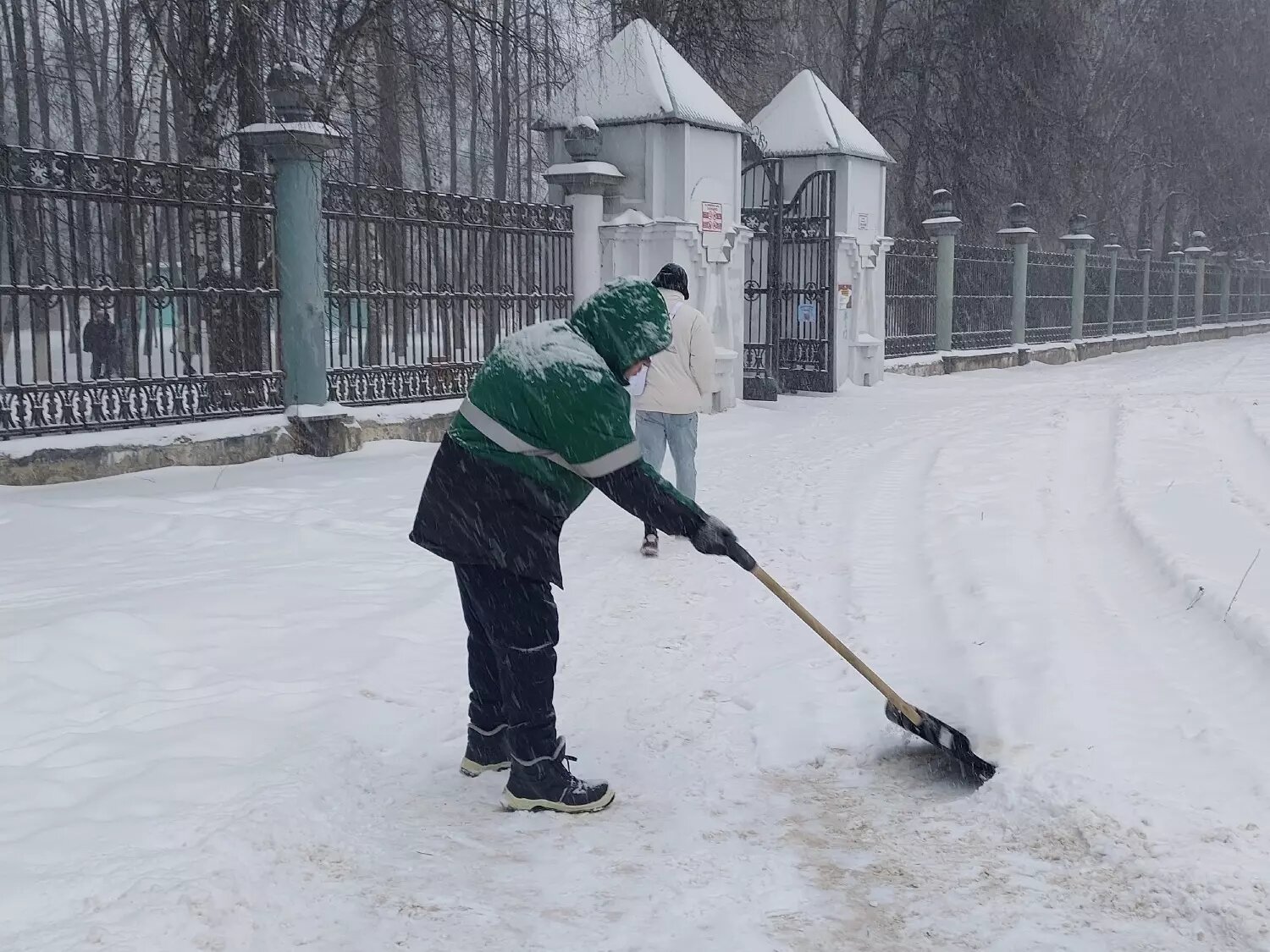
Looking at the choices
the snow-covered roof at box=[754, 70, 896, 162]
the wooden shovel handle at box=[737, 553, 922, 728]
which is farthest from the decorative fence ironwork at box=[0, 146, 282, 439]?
the snow-covered roof at box=[754, 70, 896, 162]

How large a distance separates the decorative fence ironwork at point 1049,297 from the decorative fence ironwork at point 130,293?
1779cm

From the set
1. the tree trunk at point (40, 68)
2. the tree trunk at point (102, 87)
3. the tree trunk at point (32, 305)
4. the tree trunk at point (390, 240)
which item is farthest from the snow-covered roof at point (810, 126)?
the tree trunk at point (102, 87)

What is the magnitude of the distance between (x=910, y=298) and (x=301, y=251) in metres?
12.1

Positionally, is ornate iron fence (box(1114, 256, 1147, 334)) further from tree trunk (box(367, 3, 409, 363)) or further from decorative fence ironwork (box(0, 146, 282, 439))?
decorative fence ironwork (box(0, 146, 282, 439))

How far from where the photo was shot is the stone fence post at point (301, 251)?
29.9 ft

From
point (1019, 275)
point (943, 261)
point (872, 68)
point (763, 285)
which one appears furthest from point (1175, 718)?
point (872, 68)

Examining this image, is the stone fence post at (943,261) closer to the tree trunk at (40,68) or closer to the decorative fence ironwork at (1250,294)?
the tree trunk at (40,68)

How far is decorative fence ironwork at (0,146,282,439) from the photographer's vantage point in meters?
7.89

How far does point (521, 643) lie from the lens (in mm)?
3580

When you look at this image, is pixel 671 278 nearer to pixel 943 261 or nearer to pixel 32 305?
pixel 32 305

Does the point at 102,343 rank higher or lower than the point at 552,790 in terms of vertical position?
higher

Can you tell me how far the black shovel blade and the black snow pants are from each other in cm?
119

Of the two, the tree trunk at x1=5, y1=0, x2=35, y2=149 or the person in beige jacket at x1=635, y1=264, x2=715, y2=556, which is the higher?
the tree trunk at x1=5, y1=0, x2=35, y2=149

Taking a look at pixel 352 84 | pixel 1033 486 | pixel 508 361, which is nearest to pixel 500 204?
pixel 352 84
